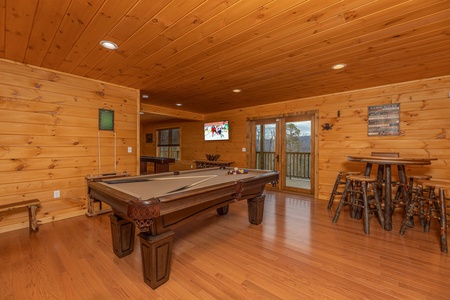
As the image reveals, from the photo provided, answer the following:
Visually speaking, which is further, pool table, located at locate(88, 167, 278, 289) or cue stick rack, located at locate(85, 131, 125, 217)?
cue stick rack, located at locate(85, 131, 125, 217)

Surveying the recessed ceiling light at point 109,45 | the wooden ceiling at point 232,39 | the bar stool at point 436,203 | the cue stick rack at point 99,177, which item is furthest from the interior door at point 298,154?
the recessed ceiling light at point 109,45

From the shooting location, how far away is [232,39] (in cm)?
216

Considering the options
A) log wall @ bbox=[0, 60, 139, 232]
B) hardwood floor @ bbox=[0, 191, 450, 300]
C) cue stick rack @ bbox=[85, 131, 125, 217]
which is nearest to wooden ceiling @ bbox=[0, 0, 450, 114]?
log wall @ bbox=[0, 60, 139, 232]

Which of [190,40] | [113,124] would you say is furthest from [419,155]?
[113,124]

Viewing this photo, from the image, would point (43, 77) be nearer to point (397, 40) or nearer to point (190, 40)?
point (190, 40)

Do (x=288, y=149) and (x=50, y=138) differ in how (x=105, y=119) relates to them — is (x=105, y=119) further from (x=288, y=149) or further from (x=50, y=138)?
(x=288, y=149)

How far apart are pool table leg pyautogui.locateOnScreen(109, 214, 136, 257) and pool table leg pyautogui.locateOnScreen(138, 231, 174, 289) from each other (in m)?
0.57

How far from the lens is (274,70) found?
3.04 m

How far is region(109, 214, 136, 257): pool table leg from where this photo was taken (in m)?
2.10

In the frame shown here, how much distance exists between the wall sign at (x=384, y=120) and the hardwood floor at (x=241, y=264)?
1711mm

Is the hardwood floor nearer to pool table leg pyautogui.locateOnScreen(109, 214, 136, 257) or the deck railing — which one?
pool table leg pyautogui.locateOnScreen(109, 214, 136, 257)

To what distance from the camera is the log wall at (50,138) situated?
279 cm

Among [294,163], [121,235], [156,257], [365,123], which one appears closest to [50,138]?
[121,235]

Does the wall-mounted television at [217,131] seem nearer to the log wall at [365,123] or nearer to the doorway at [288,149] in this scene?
the log wall at [365,123]
